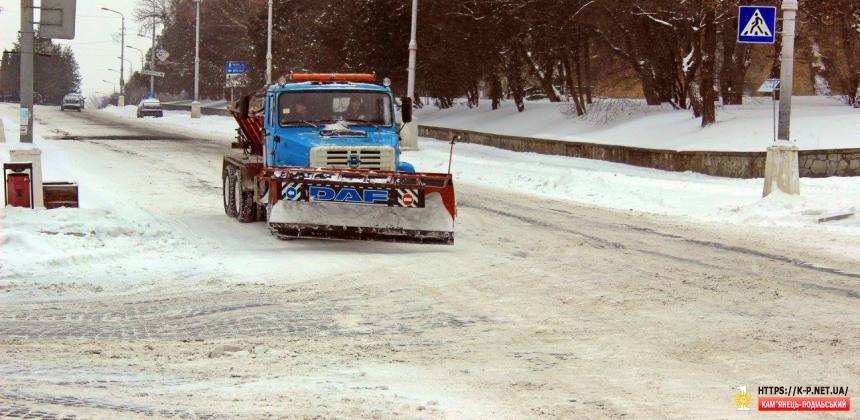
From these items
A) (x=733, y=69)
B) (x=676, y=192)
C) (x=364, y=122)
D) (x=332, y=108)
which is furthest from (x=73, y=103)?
(x=364, y=122)

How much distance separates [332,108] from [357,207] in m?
2.15

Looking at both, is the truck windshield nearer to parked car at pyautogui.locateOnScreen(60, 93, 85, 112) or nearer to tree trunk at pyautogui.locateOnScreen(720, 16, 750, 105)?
tree trunk at pyautogui.locateOnScreen(720, 16, 750, 105)

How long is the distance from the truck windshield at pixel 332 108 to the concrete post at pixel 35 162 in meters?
3.17

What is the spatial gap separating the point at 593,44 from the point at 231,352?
117 ft

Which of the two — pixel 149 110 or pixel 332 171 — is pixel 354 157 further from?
pixel 149 110

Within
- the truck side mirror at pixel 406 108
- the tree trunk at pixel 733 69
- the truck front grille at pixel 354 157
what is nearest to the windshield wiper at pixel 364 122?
the truck side mirror at pixel 406 108

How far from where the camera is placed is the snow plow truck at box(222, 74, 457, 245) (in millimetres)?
12359

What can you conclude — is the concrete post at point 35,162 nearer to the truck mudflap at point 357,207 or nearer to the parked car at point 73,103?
the truck mudflap at point 357,207

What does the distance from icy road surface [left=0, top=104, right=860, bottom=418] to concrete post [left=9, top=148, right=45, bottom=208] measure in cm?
78

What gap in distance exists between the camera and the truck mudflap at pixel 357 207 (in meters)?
12.3

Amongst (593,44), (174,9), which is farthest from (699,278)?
(174,9)

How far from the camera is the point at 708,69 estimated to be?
28828 millimetres

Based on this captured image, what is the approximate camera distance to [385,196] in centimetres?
1241

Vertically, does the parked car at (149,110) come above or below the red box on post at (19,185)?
above
